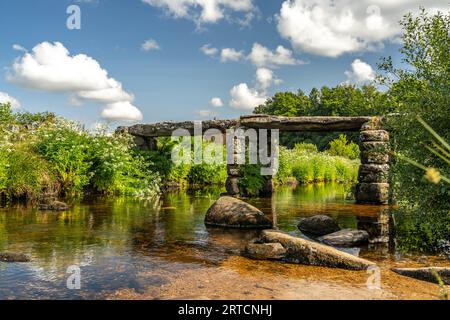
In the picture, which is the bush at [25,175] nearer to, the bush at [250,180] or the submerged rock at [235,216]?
the submerged rock at [235,216]

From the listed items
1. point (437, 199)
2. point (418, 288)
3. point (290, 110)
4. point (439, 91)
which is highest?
point (290, 110)

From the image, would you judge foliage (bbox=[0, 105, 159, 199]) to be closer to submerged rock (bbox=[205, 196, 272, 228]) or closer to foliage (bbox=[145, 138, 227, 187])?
foliage (bbox=[145, 138, 227, 187])

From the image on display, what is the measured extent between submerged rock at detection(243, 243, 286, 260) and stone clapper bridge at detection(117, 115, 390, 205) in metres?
7.62

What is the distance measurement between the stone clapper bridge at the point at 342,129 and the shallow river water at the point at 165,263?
3.85 m

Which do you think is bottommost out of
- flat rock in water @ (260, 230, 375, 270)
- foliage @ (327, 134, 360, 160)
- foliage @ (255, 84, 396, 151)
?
flat rock in water @ (260, 230, 375, 270)

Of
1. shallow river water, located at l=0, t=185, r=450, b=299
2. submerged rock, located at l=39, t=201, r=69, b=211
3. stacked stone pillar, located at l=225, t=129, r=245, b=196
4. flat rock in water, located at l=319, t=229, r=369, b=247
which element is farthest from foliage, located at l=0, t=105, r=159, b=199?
flat rock in water, located at l=319, t=229, r=369, b=247

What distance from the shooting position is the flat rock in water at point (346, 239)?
7.73 m

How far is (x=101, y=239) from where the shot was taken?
782 cm

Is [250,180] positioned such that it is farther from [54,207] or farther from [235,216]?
[54,207]

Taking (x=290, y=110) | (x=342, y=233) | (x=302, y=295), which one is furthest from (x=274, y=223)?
(x=290, y=110)

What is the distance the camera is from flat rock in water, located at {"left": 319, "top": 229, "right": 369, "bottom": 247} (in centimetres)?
773

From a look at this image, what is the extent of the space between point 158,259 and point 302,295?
8.37ft
